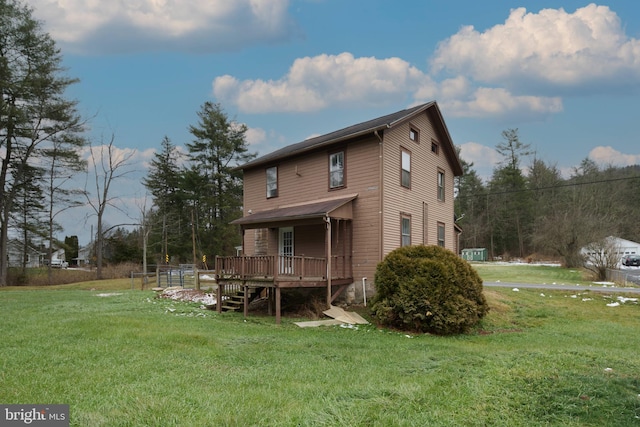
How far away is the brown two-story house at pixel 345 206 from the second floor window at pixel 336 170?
0.04m

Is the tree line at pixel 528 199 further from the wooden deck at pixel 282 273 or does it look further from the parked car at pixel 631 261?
the wooden deck at pixel 282 273

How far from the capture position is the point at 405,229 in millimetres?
15289

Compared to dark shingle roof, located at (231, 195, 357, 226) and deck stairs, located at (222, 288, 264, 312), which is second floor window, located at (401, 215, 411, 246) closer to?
dark shingle roof, located at (231, 195, 357, 226)

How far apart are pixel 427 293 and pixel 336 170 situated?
6071 mm

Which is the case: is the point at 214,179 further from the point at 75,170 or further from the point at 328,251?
the point at 328,251

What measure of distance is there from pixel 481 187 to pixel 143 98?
4944cm

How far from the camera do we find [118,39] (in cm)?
1655

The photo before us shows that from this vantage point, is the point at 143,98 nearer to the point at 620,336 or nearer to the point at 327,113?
the point at 327,113

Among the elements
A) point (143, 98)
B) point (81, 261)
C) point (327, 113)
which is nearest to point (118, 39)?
point (143, 98)

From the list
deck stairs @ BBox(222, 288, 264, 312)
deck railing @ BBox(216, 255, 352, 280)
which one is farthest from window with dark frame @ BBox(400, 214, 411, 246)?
deck stairs @ BBox(222, 288, 264, 312)

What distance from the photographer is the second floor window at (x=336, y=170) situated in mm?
14875

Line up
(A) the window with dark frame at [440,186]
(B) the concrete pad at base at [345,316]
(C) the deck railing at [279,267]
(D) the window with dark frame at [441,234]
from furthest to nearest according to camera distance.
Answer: (A) the window with dark frame at [440,186] < (D) the window with dark frame at [441,234] < (C) the deck railing at [279,267] < (B) the concrete pad at base at [345,316]

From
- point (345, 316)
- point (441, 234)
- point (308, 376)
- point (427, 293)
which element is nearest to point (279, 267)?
point (345, 316)
